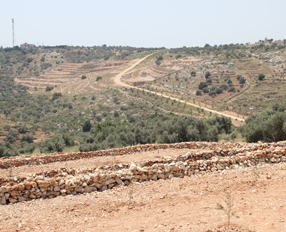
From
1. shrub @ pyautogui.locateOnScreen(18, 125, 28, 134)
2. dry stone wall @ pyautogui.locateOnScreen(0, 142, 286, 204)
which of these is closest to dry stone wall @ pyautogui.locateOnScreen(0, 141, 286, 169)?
dry stone wall @ pyautogui.locateOnScreen(0, 142, 286, 204)

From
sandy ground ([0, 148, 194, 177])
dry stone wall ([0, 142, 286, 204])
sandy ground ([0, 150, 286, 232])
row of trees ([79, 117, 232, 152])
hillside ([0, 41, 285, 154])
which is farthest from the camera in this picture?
hillside ([0, 41, 285, 154])

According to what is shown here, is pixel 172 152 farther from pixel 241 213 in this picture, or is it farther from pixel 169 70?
pixel 169 70

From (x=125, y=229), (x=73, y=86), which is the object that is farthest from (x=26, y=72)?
(x=125, y=229)

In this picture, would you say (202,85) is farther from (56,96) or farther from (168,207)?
(168,207)

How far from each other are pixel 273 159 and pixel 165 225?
6.00 m

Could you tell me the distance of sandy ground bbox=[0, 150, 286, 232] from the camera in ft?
19.0

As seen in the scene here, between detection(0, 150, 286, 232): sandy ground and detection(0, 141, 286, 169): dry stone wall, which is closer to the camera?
detection(0, 150, 286, 232): sandy ground

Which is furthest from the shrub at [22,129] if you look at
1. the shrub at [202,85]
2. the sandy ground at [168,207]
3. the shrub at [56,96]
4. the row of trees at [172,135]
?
Answer: the sandy ground at [168,207]

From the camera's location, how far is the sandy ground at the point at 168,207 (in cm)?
580

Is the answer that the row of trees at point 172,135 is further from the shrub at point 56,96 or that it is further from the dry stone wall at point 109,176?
the shrub at point 56,96

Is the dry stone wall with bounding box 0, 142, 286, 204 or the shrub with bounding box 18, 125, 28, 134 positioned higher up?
the dry stone wall with bounding box 0, 142, 286, 204

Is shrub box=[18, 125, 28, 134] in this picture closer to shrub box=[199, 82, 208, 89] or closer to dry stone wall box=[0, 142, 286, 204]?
Answer: dry stone wall box=[0, 142, 286, 204]

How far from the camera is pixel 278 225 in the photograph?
526cm

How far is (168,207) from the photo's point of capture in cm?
684
